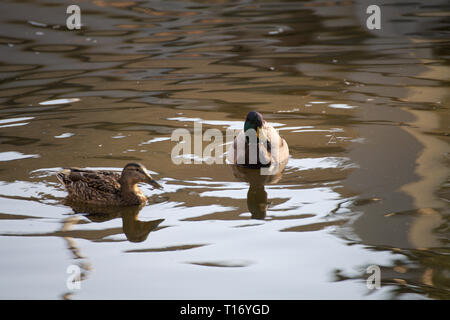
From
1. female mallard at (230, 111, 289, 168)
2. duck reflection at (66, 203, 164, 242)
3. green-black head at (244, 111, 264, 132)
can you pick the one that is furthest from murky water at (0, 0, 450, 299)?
green-black head at (244, 111, 264, 132)

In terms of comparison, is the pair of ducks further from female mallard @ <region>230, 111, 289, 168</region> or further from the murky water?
female mallard @ <region>230, 111, 289, 168</region>

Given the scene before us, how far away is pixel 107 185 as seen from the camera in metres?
7.23

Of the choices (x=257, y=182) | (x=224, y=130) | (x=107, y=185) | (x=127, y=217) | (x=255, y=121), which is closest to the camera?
(x=127, y=217)

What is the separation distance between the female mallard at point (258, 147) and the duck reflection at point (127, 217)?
5.66 feet

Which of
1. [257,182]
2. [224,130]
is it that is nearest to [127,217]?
[257,182]

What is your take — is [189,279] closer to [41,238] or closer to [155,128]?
[41,238]

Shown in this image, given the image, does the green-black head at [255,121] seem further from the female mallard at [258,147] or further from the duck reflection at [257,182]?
the duck reflection at [257,182]

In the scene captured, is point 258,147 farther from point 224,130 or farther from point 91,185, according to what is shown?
point 91,185

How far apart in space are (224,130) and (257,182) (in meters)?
1.84

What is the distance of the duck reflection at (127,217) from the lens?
6.54 meters

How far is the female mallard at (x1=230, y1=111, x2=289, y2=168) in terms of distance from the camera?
8.41 metres

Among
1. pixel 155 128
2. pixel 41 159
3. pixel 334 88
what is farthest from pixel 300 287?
pixel 334 88

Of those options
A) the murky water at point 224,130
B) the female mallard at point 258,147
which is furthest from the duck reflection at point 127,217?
the female mallard at point 258,147

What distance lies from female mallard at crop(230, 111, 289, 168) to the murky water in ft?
0.88
